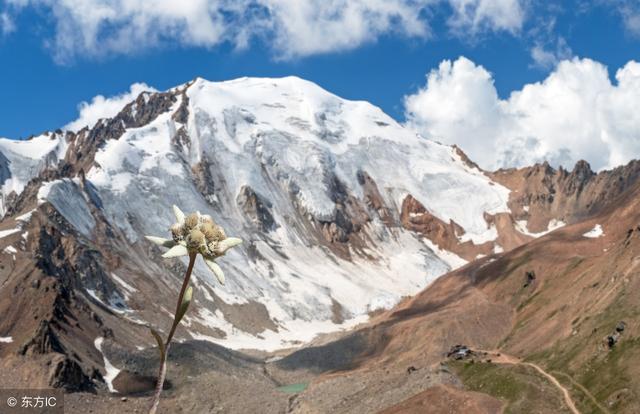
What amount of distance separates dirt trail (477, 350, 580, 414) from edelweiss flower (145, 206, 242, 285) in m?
64.3

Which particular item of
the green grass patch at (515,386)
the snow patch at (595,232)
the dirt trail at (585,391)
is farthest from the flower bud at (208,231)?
the snow patch at (595,232)

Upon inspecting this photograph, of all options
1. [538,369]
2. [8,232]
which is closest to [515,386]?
[538,369]

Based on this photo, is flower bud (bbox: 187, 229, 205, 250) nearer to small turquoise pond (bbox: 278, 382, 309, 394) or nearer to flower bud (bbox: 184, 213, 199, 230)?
flower bud (bbox: 184, 213, 199, 230)

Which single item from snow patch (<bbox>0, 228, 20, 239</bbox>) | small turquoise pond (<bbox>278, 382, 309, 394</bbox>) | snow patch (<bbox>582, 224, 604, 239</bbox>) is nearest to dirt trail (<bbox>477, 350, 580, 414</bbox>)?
small turquoise pond (<bbox>278, 382, 309, 394</bbox>)

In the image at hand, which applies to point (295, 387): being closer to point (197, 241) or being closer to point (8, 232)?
point (8, 232)

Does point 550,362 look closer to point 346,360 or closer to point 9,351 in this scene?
point 346,360

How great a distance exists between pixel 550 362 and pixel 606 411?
1960 cm

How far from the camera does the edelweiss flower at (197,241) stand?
29.3 feet

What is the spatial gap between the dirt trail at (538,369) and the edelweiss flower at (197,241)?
211 feet

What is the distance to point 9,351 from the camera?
106375mm

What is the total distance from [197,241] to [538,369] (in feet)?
260

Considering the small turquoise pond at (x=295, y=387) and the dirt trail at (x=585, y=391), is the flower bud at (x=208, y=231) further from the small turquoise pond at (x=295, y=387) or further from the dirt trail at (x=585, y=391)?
the small turquoise pond at (x=295, y=387)

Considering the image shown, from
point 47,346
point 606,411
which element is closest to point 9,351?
point 47,346

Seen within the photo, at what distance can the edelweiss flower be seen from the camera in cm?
892
